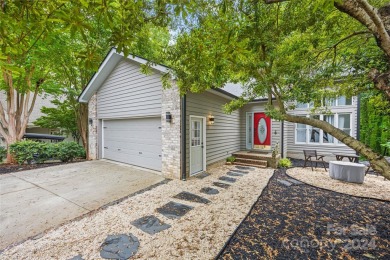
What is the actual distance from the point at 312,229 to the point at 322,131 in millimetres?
8422

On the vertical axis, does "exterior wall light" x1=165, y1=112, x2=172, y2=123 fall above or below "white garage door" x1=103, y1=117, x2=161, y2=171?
above

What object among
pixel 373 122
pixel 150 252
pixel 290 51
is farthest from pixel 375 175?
pixel 150 252

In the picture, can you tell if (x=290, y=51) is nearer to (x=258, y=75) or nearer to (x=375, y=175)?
(x=258, y=75)

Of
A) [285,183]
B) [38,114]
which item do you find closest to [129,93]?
[285,183]

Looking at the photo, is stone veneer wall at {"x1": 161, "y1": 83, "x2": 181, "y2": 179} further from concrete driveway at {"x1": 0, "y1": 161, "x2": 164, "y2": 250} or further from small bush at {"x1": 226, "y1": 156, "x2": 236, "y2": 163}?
small bush at {"x1": 226, "y1": 156, "x2": 236, "y2": 163}

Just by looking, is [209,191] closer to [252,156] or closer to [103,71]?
[252,156]

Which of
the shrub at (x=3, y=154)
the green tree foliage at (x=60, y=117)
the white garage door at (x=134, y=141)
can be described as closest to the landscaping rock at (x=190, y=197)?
the white garage door at (x=134, y=141)

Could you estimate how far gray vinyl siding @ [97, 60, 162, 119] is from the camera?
6230 millimetres

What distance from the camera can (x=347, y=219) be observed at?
132 inches

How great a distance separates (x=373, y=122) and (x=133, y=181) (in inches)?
455

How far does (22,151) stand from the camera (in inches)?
291

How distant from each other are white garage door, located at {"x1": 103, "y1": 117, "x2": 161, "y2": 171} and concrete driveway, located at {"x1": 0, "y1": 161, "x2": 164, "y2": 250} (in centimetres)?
47

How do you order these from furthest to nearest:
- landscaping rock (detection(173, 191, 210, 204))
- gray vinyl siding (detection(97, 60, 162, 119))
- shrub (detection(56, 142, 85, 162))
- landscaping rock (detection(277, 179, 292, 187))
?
1. shrub (detection(56, 142, 85, 162))
2. gray vinyl siding (detection(97, 60, 162, 119))
3. landscaping rock (detection(277, 179, 292, 187))
4. landscaping rock (detection(173, 191, 210, 204))

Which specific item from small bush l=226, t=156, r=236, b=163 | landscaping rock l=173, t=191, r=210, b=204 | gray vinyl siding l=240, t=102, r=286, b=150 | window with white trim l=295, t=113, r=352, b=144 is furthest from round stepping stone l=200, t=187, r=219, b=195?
window with white trim l=295, t=113, r=352, b=144
